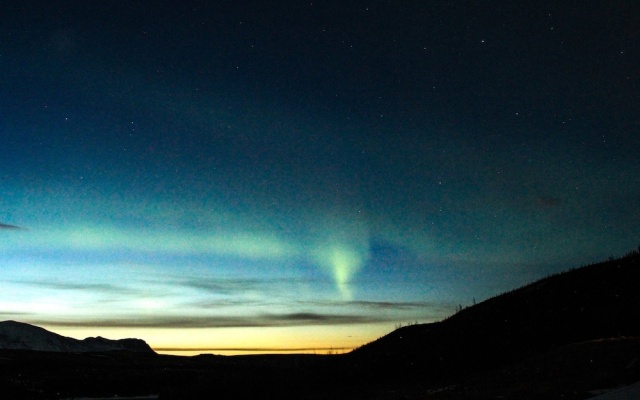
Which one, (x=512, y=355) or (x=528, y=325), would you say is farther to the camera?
(x=528, y=325)

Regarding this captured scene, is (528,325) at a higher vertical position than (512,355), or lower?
higher

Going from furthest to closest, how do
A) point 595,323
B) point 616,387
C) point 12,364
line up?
point 12,364
point 595,323
point 616,387

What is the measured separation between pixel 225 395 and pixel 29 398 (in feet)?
123

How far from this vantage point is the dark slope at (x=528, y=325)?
1548 inches

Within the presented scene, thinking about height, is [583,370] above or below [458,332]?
below

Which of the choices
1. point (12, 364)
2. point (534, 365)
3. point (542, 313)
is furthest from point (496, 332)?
point (12, 364)

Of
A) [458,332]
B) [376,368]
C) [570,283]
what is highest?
[570,283]

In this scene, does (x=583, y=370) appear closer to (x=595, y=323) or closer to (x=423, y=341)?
(x=595, y=323)

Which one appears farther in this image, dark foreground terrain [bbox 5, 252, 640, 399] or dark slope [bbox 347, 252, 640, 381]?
dark slope [bbox 347, 252, 640, 381]

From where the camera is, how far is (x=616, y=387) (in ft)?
63.8

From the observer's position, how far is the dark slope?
39.3 metres

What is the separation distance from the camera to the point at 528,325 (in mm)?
44344

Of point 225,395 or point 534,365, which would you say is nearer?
point 534,365

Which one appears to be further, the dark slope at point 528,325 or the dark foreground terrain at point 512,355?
the dark slope at point 528,325
